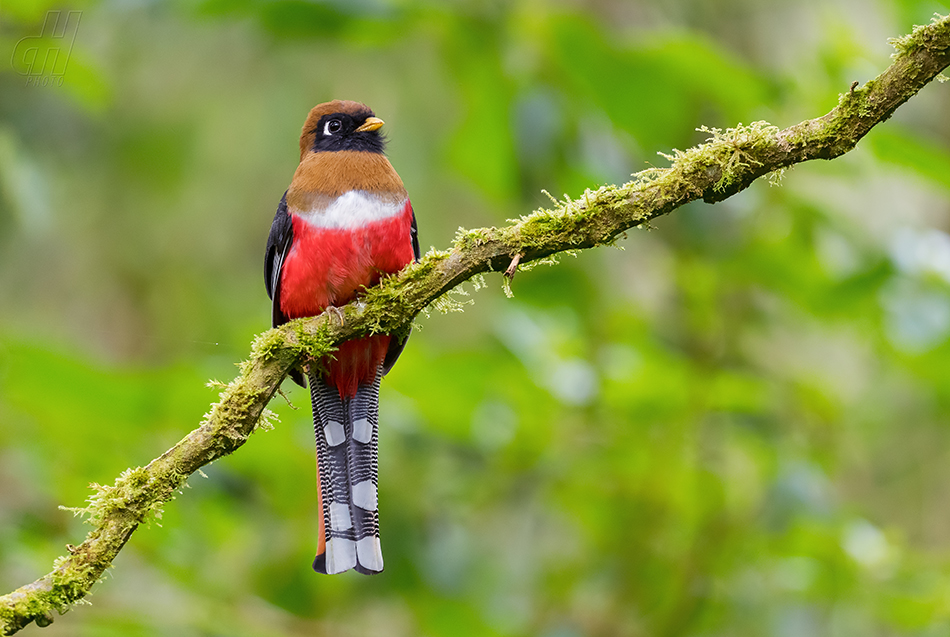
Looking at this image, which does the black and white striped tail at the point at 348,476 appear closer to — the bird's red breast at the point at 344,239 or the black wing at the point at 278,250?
the bird's red breast at the point at 344,239

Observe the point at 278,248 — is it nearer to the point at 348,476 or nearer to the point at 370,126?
the point at 370,126

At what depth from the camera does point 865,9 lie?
372 inches

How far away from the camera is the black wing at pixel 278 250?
3.32 meters

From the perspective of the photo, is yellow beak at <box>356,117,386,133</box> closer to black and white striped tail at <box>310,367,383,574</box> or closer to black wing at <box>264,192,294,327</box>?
black wing at <box>264,192,294,327</box>

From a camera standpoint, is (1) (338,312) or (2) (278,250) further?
(2) (278,250)

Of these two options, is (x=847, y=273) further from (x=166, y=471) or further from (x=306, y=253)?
(x=166, y=471)

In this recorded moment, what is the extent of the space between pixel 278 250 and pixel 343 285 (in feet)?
1.42

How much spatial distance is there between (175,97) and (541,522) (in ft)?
13.7

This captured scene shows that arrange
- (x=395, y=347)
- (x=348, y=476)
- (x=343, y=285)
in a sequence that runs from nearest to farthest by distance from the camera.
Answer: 1. (x=343, y=285)
2. (x=348, y=476)
3. (x=395, y=347)

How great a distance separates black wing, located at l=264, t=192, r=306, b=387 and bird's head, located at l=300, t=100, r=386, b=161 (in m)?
0.28

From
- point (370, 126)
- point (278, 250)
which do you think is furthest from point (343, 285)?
point (370, 126)

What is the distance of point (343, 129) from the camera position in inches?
140

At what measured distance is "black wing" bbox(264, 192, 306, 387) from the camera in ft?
10.9

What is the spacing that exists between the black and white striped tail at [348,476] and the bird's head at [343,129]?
81 cm
